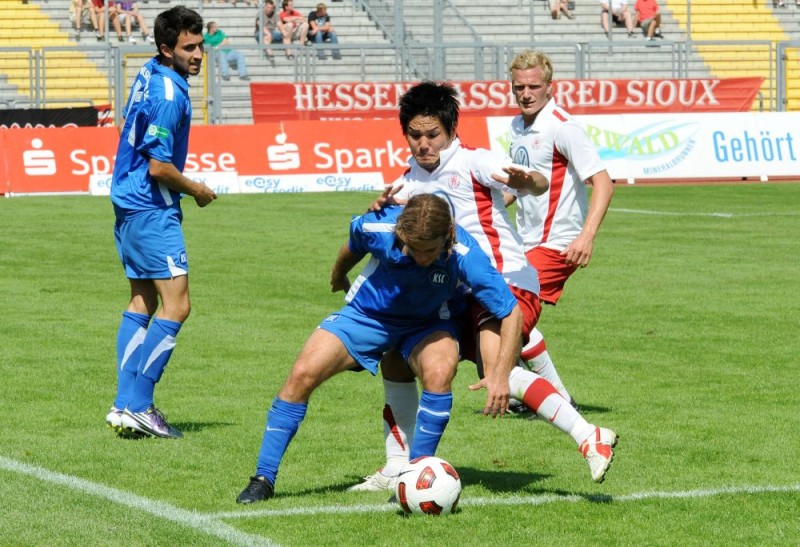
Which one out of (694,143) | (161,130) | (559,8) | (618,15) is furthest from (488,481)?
(618,15)

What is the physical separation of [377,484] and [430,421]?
0.51 metres

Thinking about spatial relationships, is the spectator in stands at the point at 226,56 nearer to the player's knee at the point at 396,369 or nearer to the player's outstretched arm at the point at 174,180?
the player's outstretched arm at the point at 174,180

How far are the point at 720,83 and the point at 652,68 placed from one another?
2969 millimetres

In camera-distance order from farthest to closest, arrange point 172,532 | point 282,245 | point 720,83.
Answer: point 720,83, point 282,245, point 172,532

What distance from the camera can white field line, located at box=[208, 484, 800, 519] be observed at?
6027 mm

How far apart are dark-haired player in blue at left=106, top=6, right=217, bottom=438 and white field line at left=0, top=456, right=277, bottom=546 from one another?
0.92m

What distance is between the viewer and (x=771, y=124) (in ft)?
88.1

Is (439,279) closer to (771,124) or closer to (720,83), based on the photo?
(771,124)

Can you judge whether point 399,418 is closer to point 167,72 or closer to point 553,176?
point 553,176

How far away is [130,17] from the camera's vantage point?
107 ft

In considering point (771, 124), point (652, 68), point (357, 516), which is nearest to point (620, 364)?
point (357, 516)

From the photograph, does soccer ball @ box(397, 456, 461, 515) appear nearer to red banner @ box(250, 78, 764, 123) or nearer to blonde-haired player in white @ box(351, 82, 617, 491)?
blonde-haired player in white @ box(351, 82, 617, 491)

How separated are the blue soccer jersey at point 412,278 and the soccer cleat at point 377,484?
0.76 meters

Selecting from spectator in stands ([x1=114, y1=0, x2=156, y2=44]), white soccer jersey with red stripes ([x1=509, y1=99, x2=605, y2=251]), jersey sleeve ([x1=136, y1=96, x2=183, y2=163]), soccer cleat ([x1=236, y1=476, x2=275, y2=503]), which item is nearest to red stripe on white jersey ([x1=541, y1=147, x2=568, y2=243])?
white soccer jersey with red stripes ([x1=509, y1=99, x2=605, y2=251])
